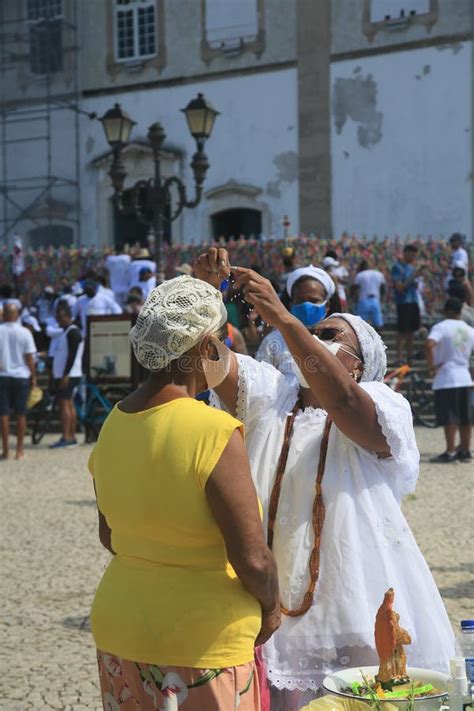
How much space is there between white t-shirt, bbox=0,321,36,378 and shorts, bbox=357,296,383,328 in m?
6.36

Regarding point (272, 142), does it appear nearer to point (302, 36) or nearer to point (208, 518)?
point (302, 36)

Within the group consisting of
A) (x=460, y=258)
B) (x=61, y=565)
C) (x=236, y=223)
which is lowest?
(x=61, y=565)

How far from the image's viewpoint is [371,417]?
299 centimetres

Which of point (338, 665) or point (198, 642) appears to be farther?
point (338, 665)

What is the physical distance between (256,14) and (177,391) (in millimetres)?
22975

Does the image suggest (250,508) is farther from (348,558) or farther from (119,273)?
(119,273)

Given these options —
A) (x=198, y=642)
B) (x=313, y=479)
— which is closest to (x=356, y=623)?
(x=313, y=479)

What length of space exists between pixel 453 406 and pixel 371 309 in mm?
6166

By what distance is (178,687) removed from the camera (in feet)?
8.02

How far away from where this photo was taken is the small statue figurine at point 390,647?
2.67 metres

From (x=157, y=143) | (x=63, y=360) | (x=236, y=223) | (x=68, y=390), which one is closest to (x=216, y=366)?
(x=68, y=390)

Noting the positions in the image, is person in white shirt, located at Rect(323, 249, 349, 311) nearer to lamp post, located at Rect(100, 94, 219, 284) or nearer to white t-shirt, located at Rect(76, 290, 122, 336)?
lamp post, located at Rect(100, 94, 219, 284)

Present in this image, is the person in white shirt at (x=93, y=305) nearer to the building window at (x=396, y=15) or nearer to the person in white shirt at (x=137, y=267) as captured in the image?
the person in white shirt at (x=137, y=267)

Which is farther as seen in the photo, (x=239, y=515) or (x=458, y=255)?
(x=458, y=255)
